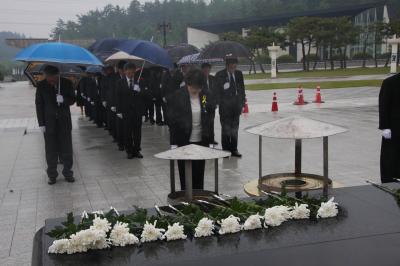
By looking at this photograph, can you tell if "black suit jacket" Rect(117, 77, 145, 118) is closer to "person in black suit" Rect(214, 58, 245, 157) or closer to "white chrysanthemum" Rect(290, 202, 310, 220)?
"person in black suit" Rect(214, 58, 245, 157)

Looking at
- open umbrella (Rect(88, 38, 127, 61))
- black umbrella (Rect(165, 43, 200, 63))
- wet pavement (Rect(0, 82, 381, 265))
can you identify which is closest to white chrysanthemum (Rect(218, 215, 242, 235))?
wet pavement (Rect(0, 82, 381, 265))

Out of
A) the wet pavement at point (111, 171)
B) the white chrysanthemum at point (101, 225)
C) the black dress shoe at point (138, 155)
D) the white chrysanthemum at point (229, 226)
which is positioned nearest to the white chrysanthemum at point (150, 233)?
the white chrysanthemum at point (101, 225)

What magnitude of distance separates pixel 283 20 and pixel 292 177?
53966 millimetres

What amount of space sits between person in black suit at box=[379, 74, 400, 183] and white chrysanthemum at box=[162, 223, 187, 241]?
10.1ft

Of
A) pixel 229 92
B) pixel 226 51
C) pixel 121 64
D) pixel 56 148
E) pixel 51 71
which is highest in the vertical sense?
pixel 226 51

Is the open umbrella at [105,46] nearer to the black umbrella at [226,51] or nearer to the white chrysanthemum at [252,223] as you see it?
the black umbrella at [226,51]

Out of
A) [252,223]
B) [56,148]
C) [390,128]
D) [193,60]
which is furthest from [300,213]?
[193,60]

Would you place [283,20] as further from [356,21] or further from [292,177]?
[292,177]

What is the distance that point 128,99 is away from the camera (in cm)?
802

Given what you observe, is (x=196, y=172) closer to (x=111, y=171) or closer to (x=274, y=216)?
(x=274, y=216)

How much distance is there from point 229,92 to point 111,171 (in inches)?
94.3

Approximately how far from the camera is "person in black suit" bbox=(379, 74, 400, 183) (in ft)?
15.5

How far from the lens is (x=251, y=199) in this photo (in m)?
3.10

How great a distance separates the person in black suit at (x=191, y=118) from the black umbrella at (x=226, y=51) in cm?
306
